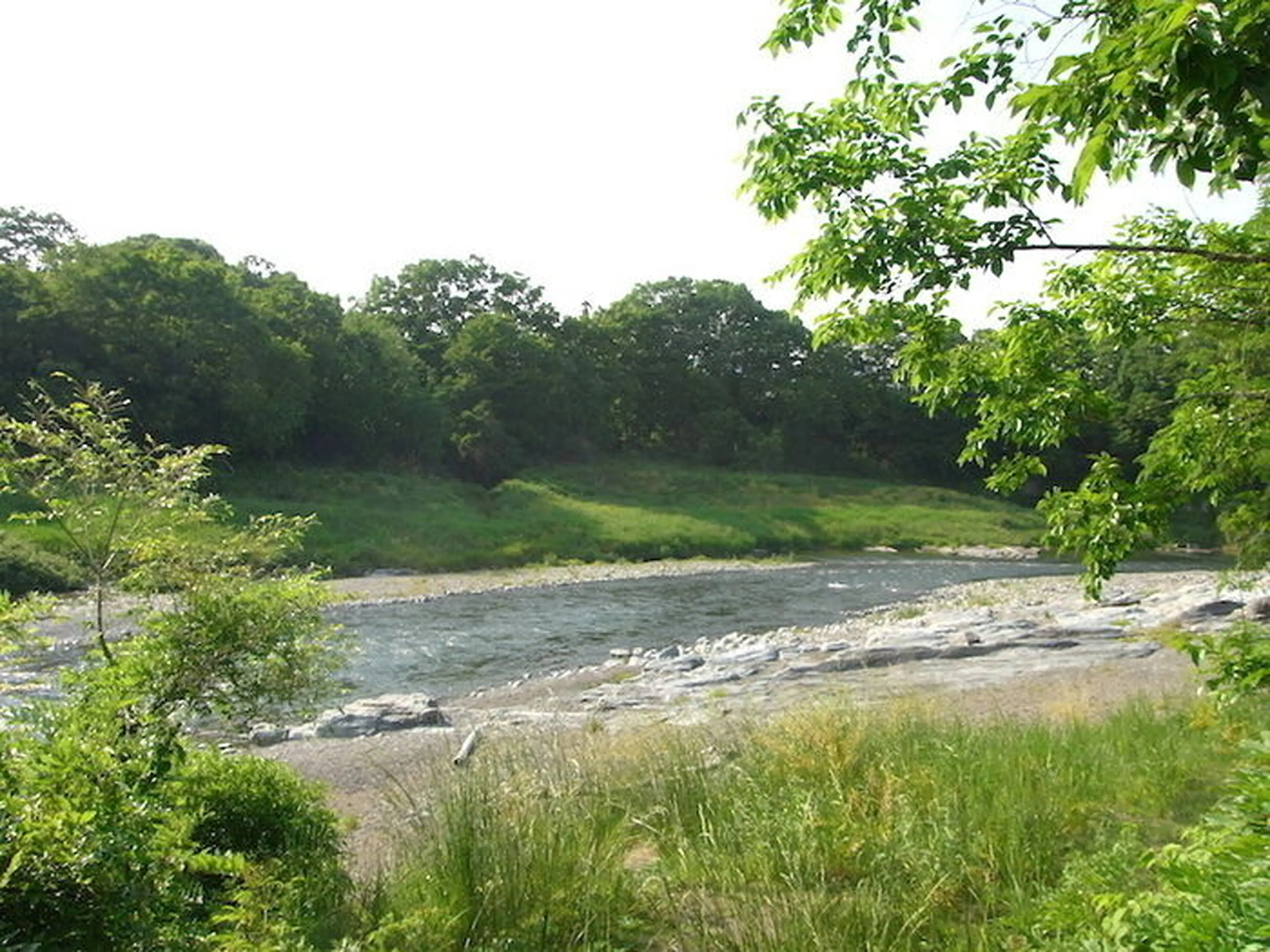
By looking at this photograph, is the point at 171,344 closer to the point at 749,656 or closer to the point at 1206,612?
the point at 749,656

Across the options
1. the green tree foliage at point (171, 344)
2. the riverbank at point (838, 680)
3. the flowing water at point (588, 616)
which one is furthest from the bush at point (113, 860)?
the green tree foliage at point (171, 344)

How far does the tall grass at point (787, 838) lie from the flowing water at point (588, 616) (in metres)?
10.6

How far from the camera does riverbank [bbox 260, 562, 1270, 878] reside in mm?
11062

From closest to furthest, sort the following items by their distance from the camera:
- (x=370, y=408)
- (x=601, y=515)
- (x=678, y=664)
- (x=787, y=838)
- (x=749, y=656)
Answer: (x=787, y=838), (x=749, y=656), (x=678, y=664), (x=601, y=515), (x=370, y=408)

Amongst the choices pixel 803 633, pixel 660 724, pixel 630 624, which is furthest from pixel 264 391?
pixel 660 724

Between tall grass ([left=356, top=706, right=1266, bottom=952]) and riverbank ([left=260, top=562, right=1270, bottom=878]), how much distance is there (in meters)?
1.05

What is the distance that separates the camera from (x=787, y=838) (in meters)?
5.54

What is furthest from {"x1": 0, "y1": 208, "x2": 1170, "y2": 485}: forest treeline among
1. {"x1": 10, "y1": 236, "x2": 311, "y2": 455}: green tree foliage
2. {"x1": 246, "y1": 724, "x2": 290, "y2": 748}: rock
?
{"x1": 246, "y1": 724, "x2": 290, "y2": 748}: rock

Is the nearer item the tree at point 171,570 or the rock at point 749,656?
the tree at point 171,570

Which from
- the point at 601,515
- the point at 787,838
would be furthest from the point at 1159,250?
the point at 601,515

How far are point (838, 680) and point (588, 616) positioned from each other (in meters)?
13.8

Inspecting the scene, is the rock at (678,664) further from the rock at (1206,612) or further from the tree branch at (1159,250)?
the tree branch at (1159,250)

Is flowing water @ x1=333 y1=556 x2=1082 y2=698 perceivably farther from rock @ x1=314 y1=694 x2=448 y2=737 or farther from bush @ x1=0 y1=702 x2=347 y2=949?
bush @ x1=0 y1=702 x2=347 y2=949

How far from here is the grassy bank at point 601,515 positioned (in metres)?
41.4
